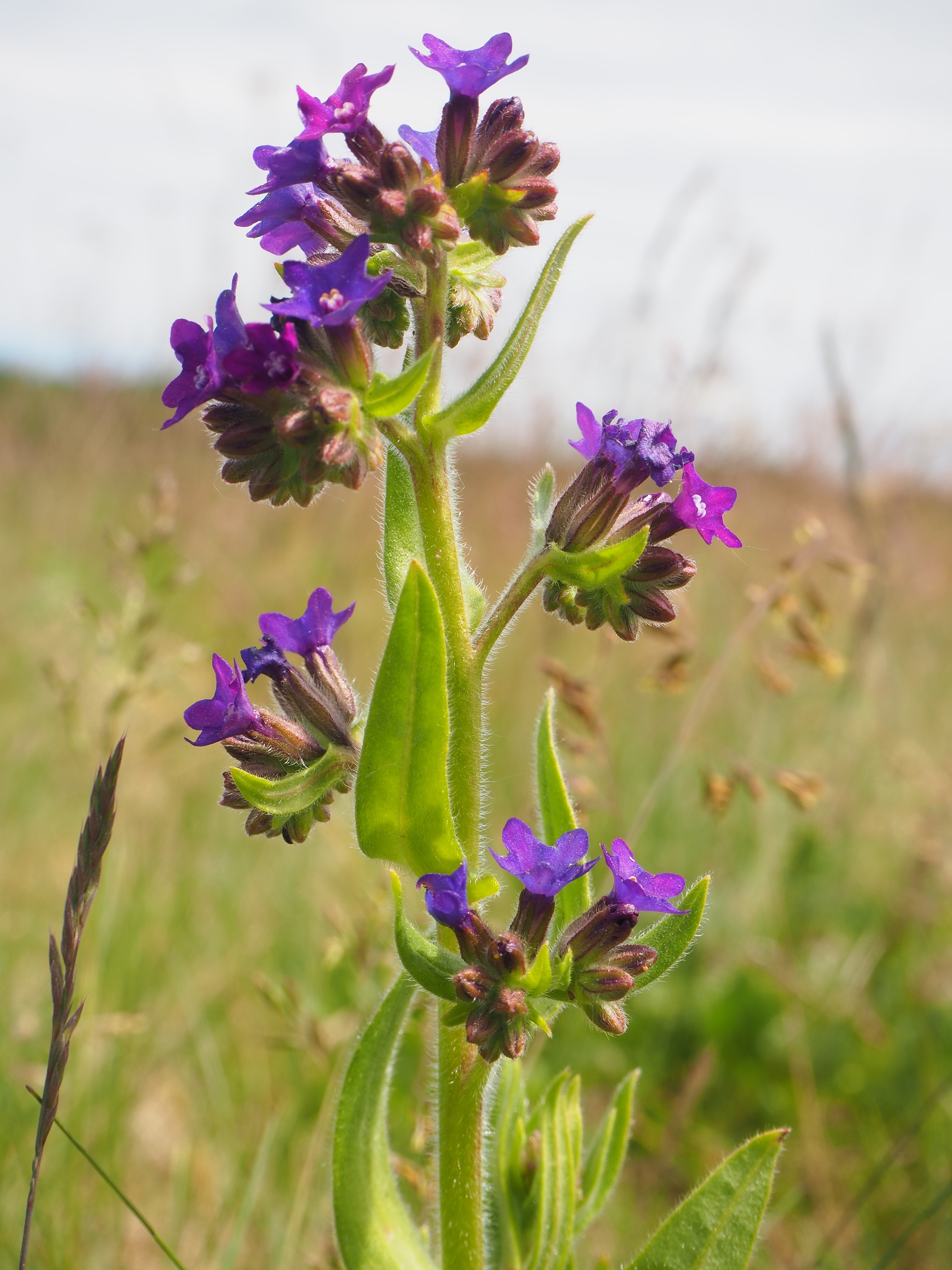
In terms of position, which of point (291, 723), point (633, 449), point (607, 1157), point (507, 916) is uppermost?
point (633, 449)

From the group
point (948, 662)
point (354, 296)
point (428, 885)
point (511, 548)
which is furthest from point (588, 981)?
point (511, 548)

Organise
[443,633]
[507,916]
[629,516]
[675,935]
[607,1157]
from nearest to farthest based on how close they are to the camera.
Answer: [443,633] → [675,935] → [629,516] → [607,1157] → [507,916]

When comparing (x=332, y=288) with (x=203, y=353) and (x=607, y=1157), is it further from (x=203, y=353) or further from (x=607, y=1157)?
(x=607, y=1157)

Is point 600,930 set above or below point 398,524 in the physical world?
below

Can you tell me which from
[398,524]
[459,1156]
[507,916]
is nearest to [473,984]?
[459,1156]

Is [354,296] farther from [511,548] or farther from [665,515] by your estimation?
[511,548]

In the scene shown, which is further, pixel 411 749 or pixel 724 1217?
pixel 724 1217
